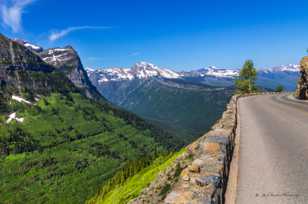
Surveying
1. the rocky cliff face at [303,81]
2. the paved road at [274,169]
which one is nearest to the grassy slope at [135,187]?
the paved road at [274,169]

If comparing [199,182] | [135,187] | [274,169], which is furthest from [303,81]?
[199,182]

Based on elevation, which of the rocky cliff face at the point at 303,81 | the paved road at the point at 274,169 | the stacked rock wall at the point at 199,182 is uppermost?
the rocky cliff face at the point at 303,81

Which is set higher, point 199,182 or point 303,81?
point 303,81

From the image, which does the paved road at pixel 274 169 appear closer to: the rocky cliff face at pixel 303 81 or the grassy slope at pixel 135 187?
the grassy slope at pixel 135 187

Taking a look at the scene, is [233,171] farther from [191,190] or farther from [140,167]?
[140,167]

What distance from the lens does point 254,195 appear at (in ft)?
37.2

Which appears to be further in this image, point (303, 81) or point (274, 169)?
point (303, 81)

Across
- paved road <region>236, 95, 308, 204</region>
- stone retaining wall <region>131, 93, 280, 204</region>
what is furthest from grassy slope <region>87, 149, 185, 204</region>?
paved road <region>236, 95, 308, 204</region>

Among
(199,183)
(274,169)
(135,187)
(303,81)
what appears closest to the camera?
(199,183)

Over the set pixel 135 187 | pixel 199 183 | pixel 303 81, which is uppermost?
pixel 303 81

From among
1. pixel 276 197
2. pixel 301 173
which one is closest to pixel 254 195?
pixel 276 197

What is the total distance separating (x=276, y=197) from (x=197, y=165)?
3.04 meters

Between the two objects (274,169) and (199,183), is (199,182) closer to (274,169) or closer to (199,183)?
(199,183)

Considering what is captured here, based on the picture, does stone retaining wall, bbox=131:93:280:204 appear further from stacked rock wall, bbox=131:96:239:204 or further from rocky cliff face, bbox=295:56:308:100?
rocky cliff face, bbox=295:56:308:100
